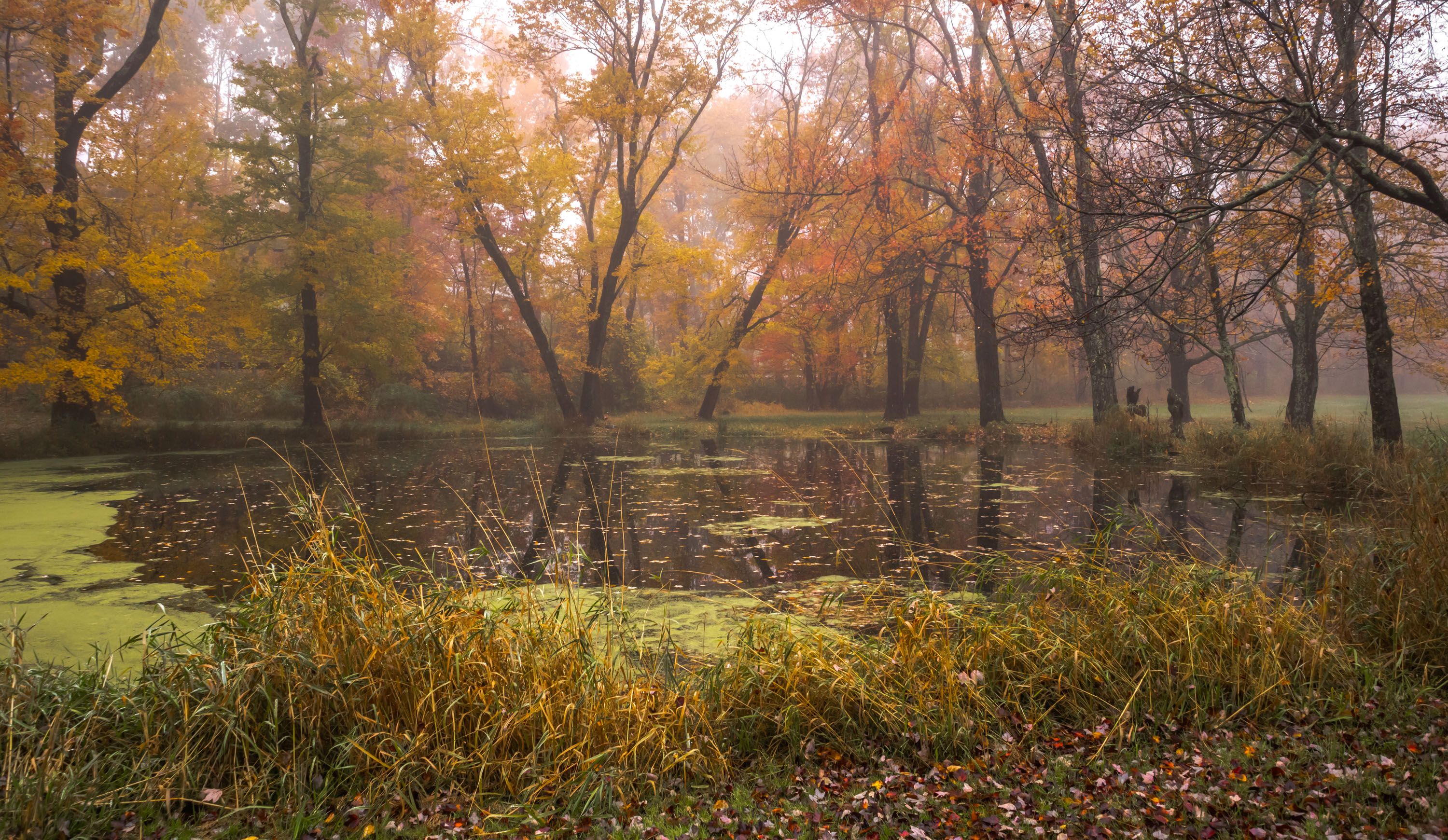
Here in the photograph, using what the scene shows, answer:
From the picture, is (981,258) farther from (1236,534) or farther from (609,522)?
(609,522)

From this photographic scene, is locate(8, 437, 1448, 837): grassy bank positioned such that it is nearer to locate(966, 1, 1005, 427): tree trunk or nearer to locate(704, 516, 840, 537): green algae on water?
locate(704, 516, 840, 537): green algae on water

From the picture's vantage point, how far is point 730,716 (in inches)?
146

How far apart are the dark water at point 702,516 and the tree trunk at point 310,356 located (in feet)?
14.4

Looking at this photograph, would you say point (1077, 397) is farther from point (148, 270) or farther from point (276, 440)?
point (148, 270)

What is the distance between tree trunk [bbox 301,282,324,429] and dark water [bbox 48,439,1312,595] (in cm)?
440

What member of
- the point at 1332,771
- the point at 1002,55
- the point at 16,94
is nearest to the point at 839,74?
the point at 1002,55

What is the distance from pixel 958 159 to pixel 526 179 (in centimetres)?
1190

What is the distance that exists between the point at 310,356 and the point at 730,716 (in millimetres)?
20185

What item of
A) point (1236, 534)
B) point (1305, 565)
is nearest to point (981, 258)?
point (1236, 534)

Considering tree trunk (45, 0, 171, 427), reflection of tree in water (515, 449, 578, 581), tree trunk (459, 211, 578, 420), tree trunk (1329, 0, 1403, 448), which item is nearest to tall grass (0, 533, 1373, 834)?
reflection of tree in water (515, 449, 578, 581)

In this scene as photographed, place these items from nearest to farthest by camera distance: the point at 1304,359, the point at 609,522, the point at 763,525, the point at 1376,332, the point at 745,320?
the point at 763,525, the point at 1376,332, the point at 609,522, the point at 1304,359, the point at 745,320

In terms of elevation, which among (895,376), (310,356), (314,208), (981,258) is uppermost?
(314,208)

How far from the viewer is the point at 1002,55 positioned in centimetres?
1909

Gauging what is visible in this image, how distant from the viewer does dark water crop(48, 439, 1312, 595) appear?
6785mm
